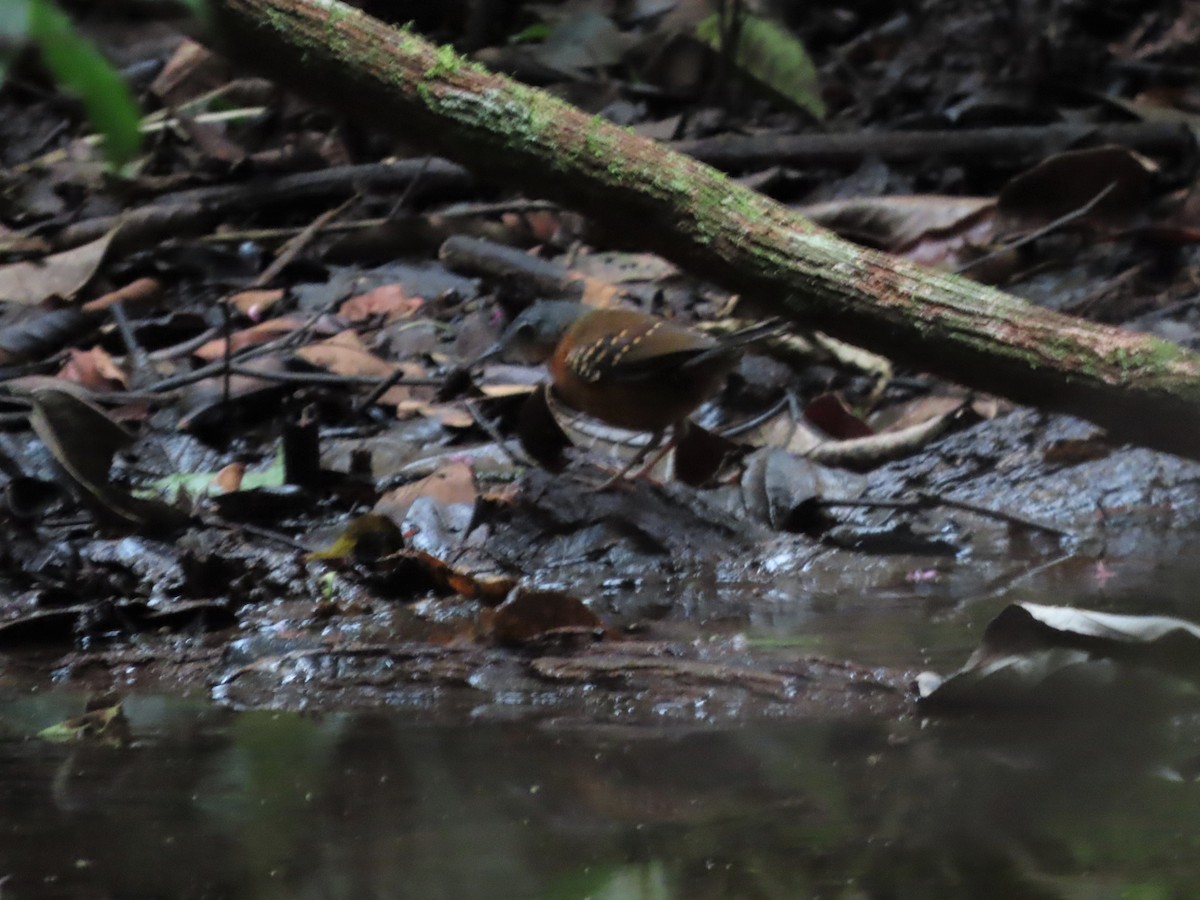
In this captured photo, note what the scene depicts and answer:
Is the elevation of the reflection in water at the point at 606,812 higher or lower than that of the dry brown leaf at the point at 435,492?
higher

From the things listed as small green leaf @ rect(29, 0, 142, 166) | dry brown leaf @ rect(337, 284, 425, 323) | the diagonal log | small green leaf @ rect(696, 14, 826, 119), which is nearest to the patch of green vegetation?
small green leaf @ rect(29, 0, 142, 166)

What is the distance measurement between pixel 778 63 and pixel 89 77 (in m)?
6.10

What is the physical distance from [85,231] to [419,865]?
4.40 m

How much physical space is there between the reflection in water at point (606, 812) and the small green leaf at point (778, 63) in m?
5.08

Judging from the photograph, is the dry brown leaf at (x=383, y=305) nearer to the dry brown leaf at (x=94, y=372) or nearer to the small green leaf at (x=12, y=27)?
the dry brown leaf at (x=94, y=372)

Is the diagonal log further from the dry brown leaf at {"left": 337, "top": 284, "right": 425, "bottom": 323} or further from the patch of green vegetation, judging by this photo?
the dry brown leaf at {"left": 337, "top": 284, "right": 425, "bottom": 323}

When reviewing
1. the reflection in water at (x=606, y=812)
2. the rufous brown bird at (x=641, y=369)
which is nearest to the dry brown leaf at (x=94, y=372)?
the rufous brown bird at (x=641, y=369)

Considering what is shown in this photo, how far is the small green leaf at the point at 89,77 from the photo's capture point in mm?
654

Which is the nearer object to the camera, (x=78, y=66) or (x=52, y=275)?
(x=78, y=66)

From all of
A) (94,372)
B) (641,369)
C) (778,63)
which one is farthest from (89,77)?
(778,63)

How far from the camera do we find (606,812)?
1.47 m

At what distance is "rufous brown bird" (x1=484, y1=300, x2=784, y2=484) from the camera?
3381mm

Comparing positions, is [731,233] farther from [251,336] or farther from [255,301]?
[255,301]

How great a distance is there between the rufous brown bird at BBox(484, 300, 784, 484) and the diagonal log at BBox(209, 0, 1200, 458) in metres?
0.72
